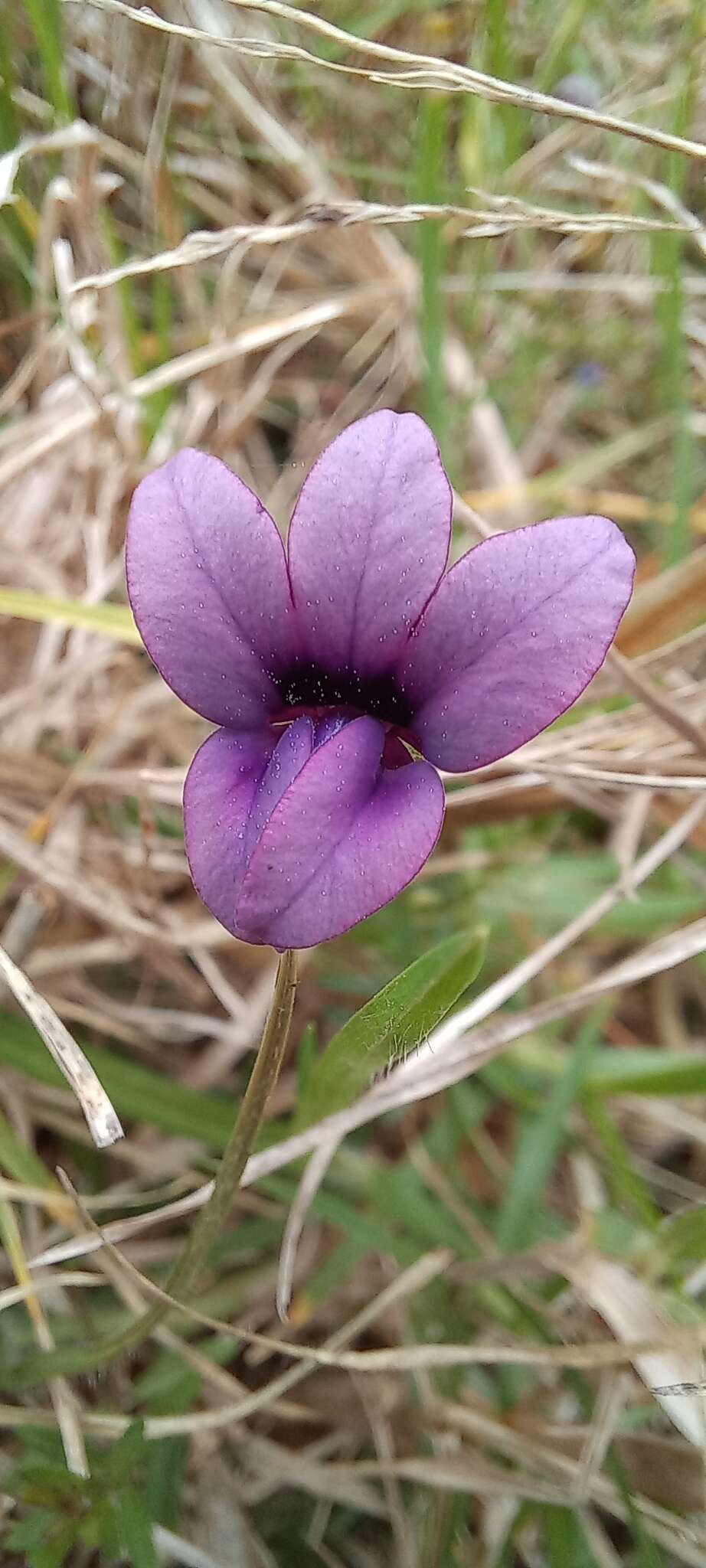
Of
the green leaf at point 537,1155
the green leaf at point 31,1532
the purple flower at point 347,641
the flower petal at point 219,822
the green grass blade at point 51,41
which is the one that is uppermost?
the green grass blade at point 51,41

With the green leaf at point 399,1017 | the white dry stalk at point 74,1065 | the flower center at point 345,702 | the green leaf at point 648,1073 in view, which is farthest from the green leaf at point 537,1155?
the flower center at point 345,702

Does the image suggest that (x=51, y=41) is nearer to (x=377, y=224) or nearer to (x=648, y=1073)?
(x=377, y=224)

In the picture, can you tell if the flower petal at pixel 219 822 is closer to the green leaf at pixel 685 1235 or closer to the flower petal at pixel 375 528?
the flower petal at pixel 375 528

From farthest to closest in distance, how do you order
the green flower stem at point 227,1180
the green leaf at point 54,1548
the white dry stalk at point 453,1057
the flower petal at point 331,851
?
the white dry stalk at point 453,1057 < the green leaf at point 54,1548 < the green flower stem at point 227,1180 < the flower petal at point 331,851

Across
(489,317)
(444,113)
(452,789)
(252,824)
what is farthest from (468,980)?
(489,317)

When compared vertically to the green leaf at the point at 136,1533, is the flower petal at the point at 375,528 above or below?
above

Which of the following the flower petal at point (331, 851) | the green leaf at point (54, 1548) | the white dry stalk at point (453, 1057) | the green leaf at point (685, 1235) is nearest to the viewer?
the flower petal at point (331, 851)

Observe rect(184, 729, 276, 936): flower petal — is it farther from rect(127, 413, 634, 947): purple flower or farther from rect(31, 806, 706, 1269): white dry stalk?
rect(31, 806, 706, 1269): white dry stalk

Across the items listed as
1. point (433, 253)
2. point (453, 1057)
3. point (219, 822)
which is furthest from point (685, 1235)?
point (433, 253)
